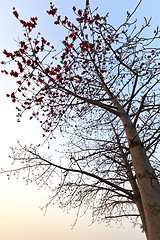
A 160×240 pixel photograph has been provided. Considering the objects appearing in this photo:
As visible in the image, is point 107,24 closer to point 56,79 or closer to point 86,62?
point 86,62

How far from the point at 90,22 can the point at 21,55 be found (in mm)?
1501

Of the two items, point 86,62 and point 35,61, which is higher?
point 86,62

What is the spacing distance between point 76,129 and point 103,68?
70.1 inches

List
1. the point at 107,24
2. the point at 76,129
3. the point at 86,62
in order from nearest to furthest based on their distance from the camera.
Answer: the point at 107,24 < the point at 86,62 < the point at 76,129

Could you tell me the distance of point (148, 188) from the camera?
7.04 ft

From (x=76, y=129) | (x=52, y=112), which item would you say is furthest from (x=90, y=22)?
(x=76, y=129)

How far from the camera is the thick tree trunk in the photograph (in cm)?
191

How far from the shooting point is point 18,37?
3.13 meters

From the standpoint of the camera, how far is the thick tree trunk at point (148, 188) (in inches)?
75.3

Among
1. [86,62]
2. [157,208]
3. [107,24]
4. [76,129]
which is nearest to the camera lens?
[157,208]

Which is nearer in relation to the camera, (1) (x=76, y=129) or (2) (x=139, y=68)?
(2) (x=139, y=68)

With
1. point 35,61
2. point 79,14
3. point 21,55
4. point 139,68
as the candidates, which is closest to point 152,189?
point 139,68

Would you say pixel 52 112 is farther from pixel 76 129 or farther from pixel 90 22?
pixel 90 22

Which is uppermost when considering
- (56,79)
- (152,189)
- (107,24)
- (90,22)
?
(90,22)
